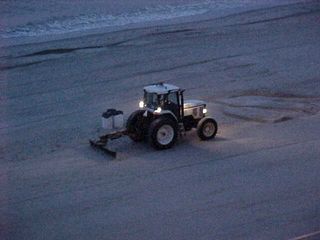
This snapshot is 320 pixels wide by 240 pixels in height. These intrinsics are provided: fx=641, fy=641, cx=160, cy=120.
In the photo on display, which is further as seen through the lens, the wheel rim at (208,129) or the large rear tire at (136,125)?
the wheel rim at (208,129)

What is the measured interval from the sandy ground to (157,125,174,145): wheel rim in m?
0.36

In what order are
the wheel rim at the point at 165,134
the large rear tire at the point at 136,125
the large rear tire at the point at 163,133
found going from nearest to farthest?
the large rear tire at the point at 163,133, the wheel rim at the point at 165,134, the large rear tire at the point at 136,125

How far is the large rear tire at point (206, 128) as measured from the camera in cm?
1670

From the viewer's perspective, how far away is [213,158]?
50.6 feet

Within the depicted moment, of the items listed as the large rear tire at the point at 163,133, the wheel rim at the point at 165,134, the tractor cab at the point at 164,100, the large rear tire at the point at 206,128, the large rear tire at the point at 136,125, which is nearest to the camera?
the large rear tire at the point at 163,133

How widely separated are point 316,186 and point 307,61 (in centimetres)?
1539

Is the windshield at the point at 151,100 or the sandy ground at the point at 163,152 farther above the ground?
the windshield at the point at 151,100

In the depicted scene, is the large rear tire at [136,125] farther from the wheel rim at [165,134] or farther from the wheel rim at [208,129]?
the wheel rim at [208,129]

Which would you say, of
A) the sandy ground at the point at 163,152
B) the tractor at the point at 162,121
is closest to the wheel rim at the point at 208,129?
the tractor at the point at 162,121

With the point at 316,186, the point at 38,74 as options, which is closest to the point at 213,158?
the point at 316,186

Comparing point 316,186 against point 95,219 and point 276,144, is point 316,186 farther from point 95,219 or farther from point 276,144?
point 95,219

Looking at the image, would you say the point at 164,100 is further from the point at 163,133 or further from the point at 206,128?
the point at 206,128

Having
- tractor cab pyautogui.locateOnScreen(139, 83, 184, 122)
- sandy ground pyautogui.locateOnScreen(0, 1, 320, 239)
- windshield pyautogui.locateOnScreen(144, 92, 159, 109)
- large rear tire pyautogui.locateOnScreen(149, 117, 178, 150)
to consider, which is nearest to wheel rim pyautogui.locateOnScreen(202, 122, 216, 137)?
sandy ground pyautogui.locateOnScreen(0, 1, 320, 239)

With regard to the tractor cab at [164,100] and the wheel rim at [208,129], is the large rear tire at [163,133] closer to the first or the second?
the tractor cab at [164,100]
